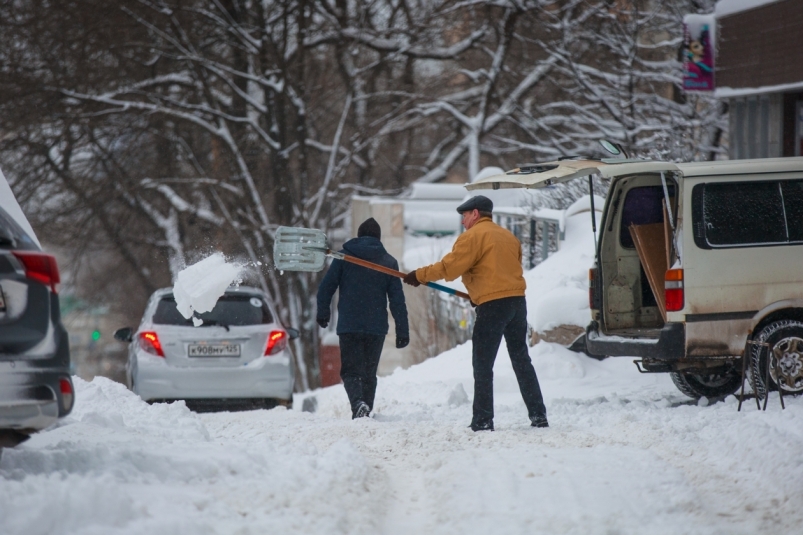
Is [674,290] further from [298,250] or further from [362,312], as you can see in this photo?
[298,250]

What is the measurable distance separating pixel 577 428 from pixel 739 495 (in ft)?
7.77

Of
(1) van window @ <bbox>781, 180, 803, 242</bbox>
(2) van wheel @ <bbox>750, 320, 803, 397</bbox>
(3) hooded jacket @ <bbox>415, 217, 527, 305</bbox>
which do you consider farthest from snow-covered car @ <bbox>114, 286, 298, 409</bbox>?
(1) van window @ <bbox>781, 180, 803, 242</bbox>

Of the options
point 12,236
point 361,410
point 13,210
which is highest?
point 13,210

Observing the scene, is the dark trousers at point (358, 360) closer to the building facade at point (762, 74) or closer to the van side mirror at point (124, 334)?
the van side mirror at point (124, 334)

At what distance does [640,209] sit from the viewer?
9.80m

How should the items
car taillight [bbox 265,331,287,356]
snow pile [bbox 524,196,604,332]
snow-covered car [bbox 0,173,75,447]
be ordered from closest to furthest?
snow-covered car [bbox 0,173,75,447] → car taillight [bbox 265,331,287,356] → snow pile [bbox 524,196,604,332]

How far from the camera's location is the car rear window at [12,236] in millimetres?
5531

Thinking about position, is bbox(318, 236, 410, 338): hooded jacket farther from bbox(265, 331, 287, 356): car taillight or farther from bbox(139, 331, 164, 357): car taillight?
bbox(139, 331, 164, 357): car taillight

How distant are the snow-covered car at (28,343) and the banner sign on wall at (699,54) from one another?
1209 centimetres

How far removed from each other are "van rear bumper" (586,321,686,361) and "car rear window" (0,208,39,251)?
16.5 ft

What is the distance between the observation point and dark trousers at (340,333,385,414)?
934cm

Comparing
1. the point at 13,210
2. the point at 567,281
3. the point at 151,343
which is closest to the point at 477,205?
the point at 13,210

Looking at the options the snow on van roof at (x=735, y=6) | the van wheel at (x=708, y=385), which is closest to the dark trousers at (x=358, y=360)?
the van wheel at (x=708, y=385)

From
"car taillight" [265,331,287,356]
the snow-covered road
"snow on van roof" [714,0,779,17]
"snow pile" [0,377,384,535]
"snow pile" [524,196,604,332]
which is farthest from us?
"snow on van roof" [714,0,779,17]
